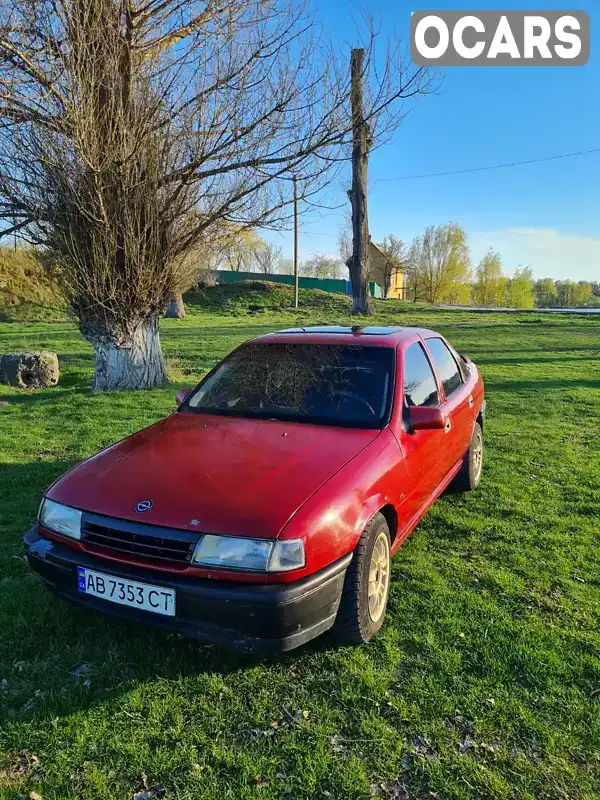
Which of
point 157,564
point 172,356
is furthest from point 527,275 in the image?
point 157,564

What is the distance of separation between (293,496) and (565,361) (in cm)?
1340

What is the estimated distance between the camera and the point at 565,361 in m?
14.0

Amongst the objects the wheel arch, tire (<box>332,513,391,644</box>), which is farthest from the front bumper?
the wheel arch

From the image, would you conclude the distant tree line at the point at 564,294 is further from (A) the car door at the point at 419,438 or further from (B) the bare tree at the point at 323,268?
(A) the car door at the point at 419,438

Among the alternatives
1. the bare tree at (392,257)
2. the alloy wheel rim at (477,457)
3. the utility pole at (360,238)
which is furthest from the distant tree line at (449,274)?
the alloy wheel rim at (477,457)

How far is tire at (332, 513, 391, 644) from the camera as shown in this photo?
2623mm

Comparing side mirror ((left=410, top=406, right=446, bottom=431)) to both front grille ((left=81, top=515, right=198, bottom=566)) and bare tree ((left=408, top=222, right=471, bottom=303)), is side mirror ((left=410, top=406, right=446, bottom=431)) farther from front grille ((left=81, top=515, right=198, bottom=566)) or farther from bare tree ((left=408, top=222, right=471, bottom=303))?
bare tree ((left=408, top=222, right=471, bottom=303))

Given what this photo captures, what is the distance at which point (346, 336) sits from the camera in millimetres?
4039

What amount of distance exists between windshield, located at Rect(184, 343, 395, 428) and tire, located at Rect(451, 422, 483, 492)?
1635 mm

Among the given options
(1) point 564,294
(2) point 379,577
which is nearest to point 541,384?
(2) point 379,577

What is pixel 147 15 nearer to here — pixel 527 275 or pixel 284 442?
pixel 284 442

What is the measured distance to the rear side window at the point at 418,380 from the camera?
3682 mm

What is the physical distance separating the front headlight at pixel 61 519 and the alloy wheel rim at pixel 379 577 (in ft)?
4.85

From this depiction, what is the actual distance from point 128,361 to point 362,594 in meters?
7.17
